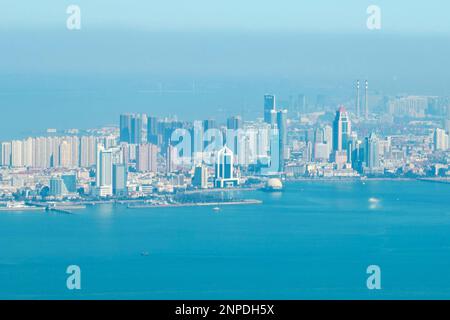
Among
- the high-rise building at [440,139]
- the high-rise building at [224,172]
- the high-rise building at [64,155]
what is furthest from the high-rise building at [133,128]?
the high-rise building at [440,139]

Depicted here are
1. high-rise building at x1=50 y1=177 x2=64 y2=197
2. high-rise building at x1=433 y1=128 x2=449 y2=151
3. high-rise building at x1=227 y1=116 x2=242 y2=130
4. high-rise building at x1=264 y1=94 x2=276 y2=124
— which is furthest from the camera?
high-rise building at x1=433 y1=128 x2=449 y2=151

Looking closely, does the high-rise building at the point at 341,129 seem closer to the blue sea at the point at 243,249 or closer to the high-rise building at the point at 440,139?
the high-rise building at the point at 440,139

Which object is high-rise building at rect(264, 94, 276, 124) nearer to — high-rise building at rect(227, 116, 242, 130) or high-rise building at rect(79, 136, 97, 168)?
high-rise building at rect(227, 116, 242, 130)

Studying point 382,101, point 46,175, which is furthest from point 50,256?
point 382,101

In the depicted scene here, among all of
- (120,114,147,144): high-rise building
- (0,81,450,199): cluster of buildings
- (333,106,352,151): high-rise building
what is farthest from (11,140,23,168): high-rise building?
(333,106,352,151): high-rise building

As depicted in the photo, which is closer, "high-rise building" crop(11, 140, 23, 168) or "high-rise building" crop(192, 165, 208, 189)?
"high-rise building" crop(192, 165, 208, 189)

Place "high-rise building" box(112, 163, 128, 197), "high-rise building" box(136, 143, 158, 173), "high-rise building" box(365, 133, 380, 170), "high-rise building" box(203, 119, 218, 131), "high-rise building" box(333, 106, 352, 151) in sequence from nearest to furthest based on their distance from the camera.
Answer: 1. "high-rise building" box(112, 163, 128, 197)
2. "high-rise building" box(136, 143, 158, 173)
3. "high-rise building" box(203, 119, 218, 131)
4. "high-rise building" box(365, 133, 380, 170)
5. "high-rise building" box(333, 106, 352, 151)
